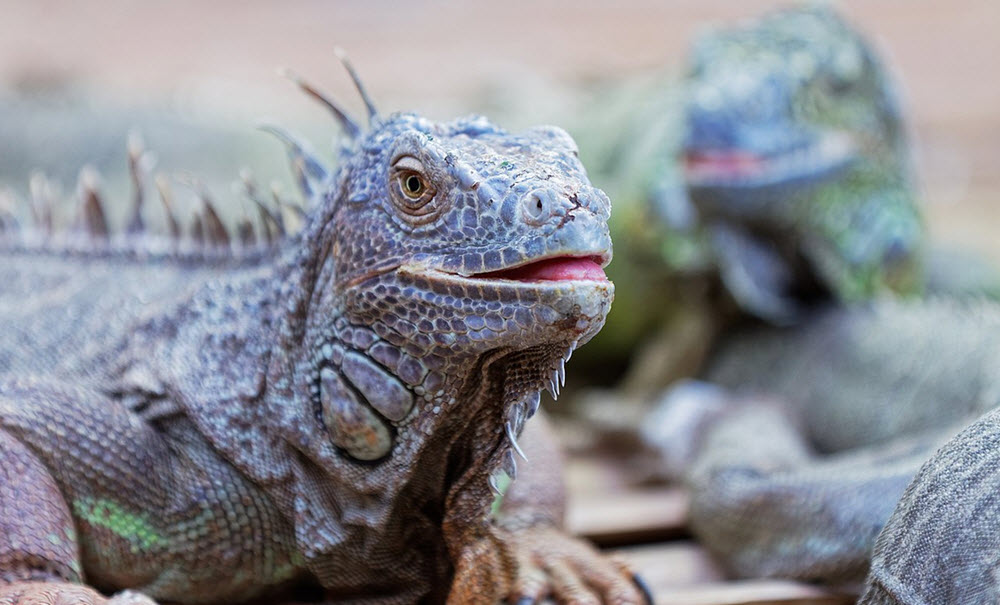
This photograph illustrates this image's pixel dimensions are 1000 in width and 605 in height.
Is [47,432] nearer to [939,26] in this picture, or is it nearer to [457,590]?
[457,590]

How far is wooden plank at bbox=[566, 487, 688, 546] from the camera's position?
358 centimetres

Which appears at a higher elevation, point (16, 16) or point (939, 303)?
point (16, 16)

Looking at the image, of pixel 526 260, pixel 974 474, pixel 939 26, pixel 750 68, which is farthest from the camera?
pixel 939 26

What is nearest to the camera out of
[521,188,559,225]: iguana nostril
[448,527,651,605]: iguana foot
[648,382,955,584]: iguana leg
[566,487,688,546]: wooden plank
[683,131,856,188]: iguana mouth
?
[521,188,559,225]: iguana nostril

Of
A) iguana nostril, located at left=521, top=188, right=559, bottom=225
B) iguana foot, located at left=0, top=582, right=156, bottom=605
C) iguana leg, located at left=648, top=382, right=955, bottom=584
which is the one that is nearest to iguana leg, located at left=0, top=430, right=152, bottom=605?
iguana foot, located at left=0, top=582, right=156, bottom=605

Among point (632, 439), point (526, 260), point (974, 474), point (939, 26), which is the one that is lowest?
point (632, 439)

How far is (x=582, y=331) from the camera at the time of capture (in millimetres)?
1986

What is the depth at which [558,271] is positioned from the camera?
1.99 m

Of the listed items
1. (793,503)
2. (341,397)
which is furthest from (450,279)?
(793,503)

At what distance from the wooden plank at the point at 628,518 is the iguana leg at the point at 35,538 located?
5.40ft

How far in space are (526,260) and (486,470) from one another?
1.57 feet

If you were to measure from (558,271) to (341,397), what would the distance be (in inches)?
20.2

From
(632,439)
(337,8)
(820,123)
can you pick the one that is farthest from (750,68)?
(337,8)

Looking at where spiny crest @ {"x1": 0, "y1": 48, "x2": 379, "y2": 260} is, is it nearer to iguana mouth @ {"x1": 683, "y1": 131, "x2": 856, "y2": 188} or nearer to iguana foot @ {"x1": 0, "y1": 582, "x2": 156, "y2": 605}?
iguana foot @ {"x1": 0, "y1": 582, "x2": 156, "y2": 605}
